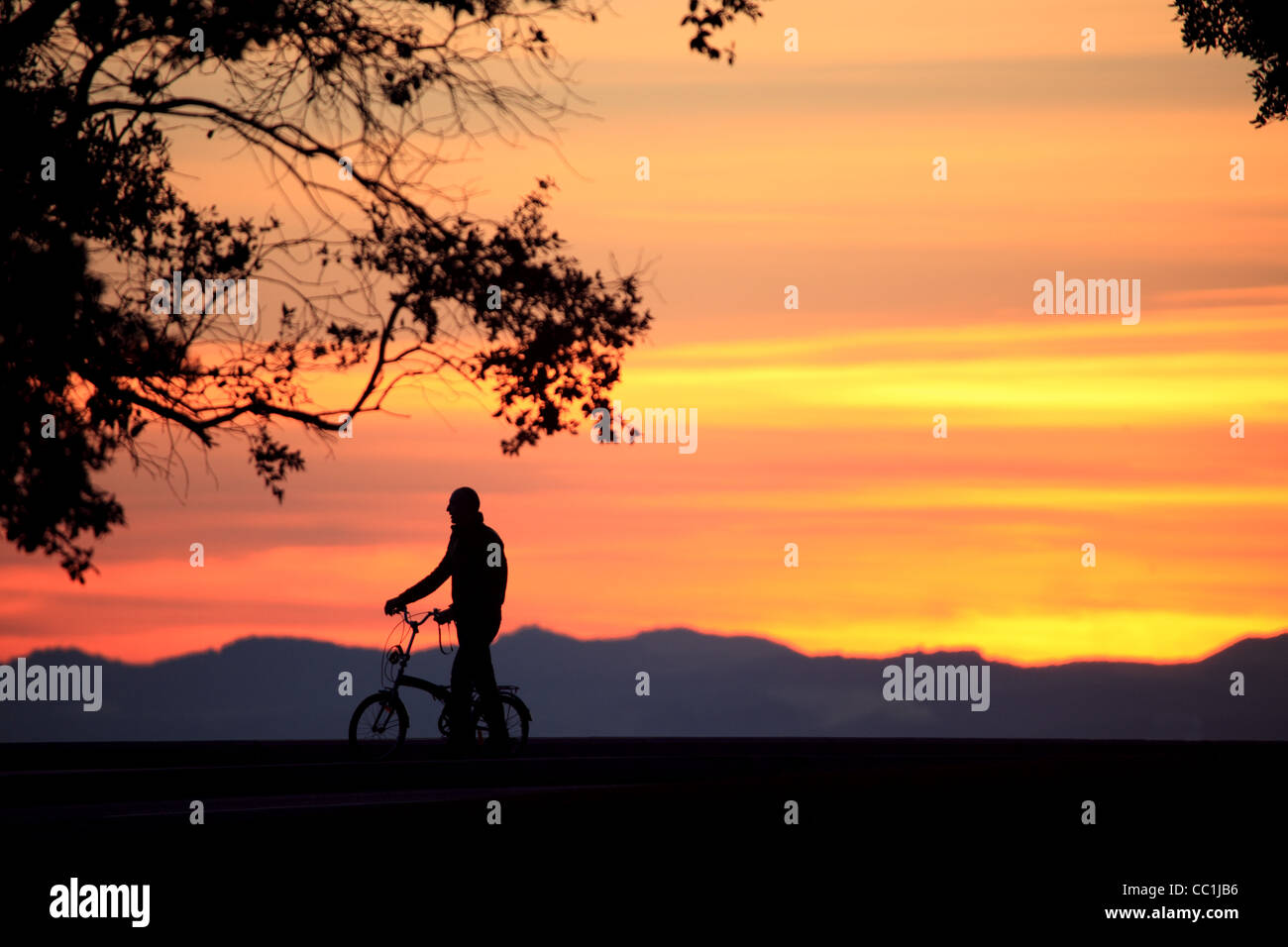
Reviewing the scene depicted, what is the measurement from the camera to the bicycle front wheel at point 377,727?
15.9 metres

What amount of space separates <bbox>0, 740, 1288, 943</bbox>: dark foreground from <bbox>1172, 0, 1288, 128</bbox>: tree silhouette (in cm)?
1029

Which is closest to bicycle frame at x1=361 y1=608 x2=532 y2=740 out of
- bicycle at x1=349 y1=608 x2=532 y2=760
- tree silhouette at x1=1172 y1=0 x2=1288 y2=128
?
bicycle at x1=349 y1=608 x2=532 y2=760

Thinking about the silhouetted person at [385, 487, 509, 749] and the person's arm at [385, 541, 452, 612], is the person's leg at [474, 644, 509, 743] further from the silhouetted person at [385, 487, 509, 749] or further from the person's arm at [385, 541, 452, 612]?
the person's arm at [385, 541, 452, 612]

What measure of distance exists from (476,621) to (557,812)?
27.2 feet

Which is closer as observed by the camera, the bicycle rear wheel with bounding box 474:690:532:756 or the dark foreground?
the dark foreground

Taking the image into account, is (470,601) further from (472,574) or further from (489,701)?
(489,701)

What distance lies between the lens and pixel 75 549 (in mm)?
17875

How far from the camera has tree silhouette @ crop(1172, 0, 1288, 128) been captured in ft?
57.0

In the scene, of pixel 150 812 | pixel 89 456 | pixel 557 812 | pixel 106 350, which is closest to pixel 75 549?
pixel 89 456

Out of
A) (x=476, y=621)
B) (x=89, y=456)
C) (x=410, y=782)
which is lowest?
(x=410, y=782)

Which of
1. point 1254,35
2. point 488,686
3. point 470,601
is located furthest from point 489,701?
point 1254,35
